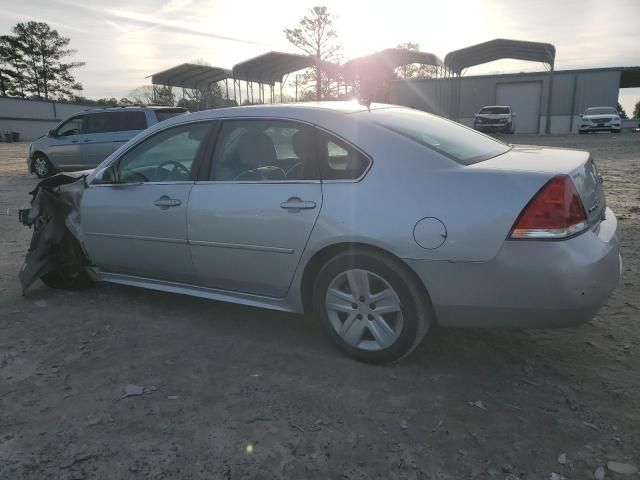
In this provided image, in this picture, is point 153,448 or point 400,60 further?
point 400,60

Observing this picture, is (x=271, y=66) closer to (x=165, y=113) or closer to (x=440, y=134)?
(x=165, y=113)

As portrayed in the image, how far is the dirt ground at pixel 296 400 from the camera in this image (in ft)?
7.29

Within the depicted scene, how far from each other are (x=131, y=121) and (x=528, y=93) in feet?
99.9

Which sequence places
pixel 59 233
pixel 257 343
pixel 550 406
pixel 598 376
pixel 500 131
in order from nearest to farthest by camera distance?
pixel 550 406 < pixel 598 376 < pixel 257 343 < pixel 59 233 < pixel 500 131

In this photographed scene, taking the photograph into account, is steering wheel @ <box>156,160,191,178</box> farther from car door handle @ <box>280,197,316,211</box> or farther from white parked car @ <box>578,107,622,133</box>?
white parked car @ <box>578,107,622,133</box>

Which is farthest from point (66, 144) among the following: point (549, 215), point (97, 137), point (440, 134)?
point (549, 215)

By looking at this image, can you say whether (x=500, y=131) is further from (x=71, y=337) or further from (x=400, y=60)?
(x=71, y=337)

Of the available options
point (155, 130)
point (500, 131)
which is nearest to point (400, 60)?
point (500, 131)

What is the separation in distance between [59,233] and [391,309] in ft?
10.0

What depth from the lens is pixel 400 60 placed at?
105 feet

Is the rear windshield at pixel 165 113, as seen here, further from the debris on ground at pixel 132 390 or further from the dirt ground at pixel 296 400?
the debris on ground at pixel 132 390

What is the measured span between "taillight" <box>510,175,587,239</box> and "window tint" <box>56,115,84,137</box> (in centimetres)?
1260

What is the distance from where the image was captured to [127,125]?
12.1m

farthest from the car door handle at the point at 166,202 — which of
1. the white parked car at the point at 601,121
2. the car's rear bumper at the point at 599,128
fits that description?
the car's rear bumper at the point at 599,128
